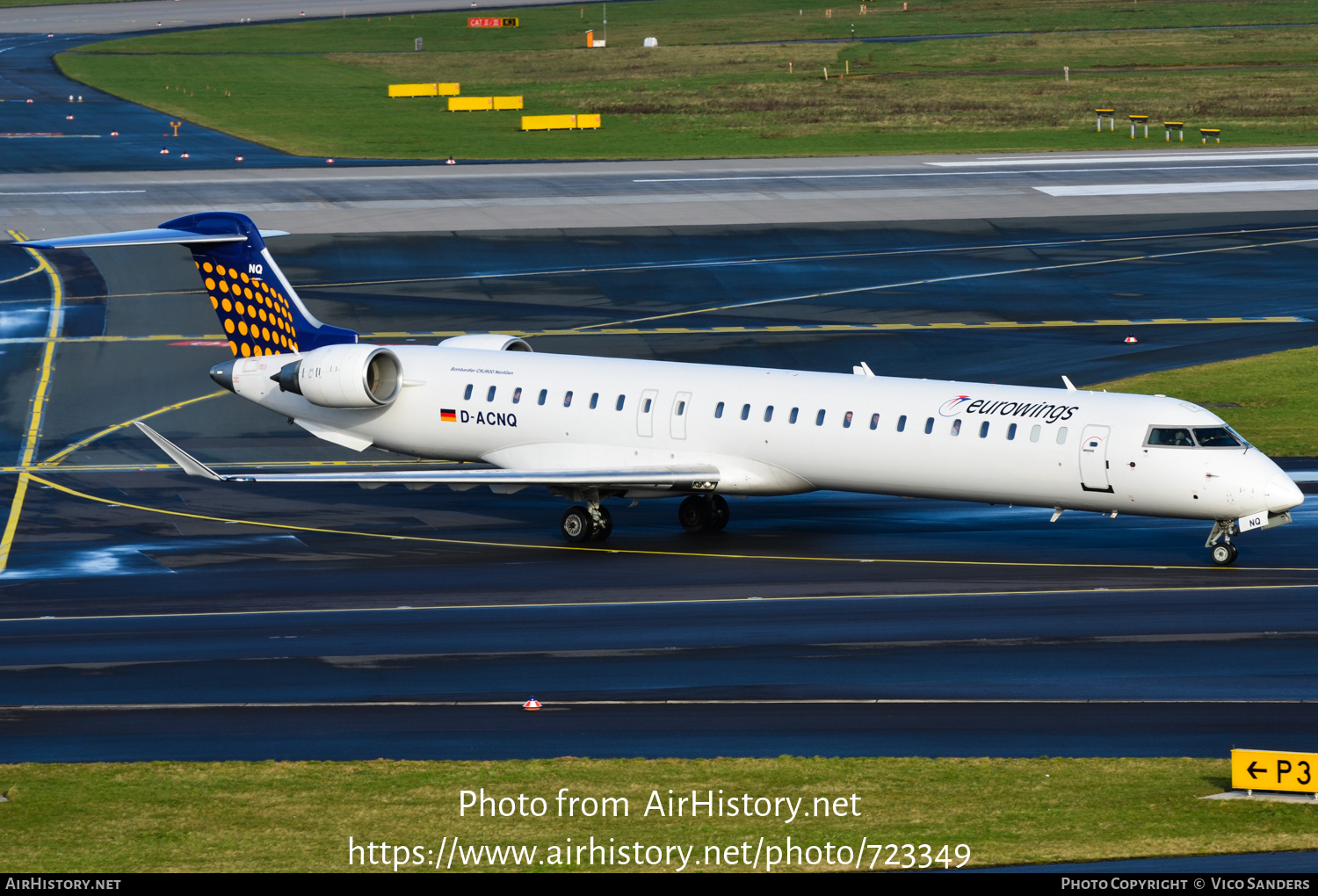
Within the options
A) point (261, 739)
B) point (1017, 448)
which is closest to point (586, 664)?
point (261, 739)

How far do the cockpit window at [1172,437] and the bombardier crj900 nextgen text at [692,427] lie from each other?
35 mm

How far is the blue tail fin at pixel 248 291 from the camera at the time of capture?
3788 centimetres

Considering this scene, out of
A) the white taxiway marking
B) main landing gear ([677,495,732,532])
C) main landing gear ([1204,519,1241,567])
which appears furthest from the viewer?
the white taxiway marking

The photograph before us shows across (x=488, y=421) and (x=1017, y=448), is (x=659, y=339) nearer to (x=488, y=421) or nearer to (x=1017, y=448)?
(x=488, y=421)

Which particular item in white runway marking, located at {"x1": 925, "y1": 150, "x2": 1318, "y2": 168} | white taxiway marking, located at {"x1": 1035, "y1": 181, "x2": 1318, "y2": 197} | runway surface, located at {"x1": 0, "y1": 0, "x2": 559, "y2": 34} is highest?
runway surface, located at {"x1": 0, "y1": 0, "x2": 559, "y2": 34}

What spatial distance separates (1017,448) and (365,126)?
75.6 meters

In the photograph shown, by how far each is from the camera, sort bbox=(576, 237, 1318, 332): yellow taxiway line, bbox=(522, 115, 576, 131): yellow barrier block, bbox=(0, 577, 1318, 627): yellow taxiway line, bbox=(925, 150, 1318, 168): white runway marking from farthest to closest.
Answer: bbox=(522, 115, 576, 131): yellow barrier block < bbox=(925, 150, 1318, 168): white runway marking < bbox=(576, 237, 1318, 332): yellow taxiway line < bbox=(0, 577, 1318, 627): yellow taxiway line

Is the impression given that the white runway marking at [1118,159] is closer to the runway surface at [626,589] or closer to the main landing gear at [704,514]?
the runway surface at [626,589]

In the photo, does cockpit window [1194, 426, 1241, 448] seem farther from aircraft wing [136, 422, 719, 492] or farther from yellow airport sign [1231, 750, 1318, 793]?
yellow airport sign [1231, 750, 1318, 793]

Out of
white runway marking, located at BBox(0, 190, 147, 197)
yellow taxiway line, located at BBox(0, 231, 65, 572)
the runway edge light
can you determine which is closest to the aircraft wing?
yellow taxiway line, located at BBox(0, 231, 65, 572)

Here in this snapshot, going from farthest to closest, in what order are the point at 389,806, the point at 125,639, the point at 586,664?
the point at 125,639 < the point at 586,664 < the point at 389,806

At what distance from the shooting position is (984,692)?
23812 mm

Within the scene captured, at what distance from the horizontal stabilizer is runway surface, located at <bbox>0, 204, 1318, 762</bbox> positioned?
5.89 metres

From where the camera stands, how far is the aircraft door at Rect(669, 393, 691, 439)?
113 ft
